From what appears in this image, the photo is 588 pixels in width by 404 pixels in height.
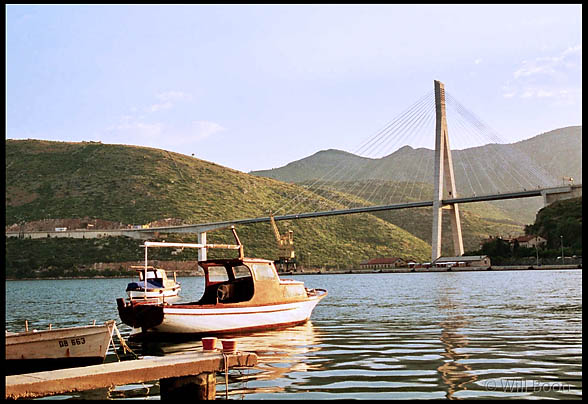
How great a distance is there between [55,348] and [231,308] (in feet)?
23.9

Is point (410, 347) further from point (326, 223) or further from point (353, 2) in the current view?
point (326, 223)

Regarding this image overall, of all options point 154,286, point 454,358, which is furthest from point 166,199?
point 454,358

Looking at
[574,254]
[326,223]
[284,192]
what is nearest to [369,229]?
[326,223]

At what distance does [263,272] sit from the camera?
2158 cm

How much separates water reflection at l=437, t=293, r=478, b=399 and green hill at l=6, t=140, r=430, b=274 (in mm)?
86093

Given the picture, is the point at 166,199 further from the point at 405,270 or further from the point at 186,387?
the point at 186,387

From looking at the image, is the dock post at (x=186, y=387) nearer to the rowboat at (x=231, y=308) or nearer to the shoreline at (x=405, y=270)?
the rowboat at (x=231, y=308)

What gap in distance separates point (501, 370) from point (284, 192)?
12834cm

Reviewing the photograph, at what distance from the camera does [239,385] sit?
37.7 feet

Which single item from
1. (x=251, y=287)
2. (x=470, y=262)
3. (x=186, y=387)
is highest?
(x=251, y=287)

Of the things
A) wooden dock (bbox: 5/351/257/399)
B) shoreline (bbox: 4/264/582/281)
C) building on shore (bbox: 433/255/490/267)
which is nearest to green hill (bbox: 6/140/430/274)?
shoreline (bbox: 4/264/582/281)

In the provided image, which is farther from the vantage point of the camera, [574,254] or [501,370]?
[574,254]

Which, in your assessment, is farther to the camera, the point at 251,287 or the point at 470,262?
the point at 470,262

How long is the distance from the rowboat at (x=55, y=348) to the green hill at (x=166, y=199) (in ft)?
305
